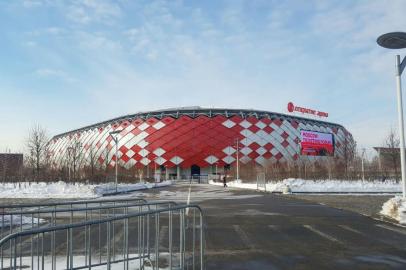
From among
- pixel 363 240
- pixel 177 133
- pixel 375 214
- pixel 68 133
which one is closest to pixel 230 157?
pixel 177 133

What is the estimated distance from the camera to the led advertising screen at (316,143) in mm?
89750

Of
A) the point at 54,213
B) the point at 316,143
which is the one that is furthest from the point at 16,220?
the point at 316,143

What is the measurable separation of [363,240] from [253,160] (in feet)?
301

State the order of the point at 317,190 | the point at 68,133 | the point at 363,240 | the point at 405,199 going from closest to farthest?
the point at 363,240, the point at 405,199, the point at 317,190, the point at 68,133

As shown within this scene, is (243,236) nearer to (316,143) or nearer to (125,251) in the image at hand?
(125,251)

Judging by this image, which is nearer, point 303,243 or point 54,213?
point 54,213

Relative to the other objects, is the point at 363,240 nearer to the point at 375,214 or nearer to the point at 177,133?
the point at 375,214

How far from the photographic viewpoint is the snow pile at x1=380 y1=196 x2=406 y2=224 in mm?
14309

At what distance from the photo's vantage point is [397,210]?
15047 mm

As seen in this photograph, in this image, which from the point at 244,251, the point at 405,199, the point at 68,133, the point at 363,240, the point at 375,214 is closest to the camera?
the point at 244,251

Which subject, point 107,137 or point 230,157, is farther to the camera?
point 107,137

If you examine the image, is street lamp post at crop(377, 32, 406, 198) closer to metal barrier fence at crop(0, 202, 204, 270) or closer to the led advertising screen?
metal barrier fence at crop(0, 202, 204, 270)

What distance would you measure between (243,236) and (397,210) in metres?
7.04

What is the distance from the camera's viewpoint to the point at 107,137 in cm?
11094
